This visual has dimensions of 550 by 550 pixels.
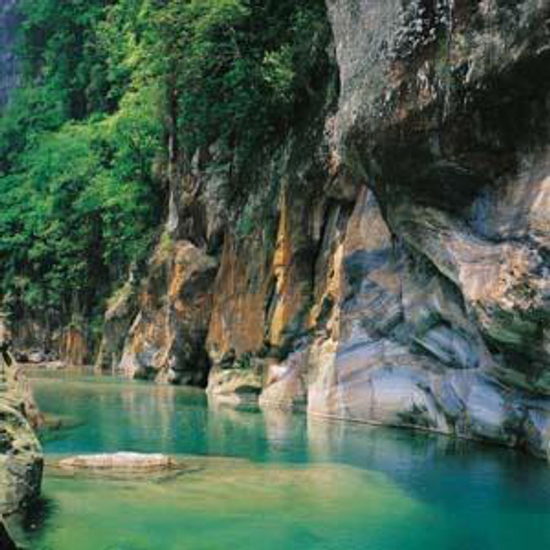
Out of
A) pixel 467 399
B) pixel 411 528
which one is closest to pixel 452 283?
pixel 467 399

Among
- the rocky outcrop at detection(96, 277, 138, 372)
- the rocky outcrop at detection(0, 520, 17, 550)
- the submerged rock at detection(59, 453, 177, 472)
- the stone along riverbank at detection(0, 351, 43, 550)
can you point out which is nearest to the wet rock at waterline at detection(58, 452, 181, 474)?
the submerged rock at detection(59, 453, 177, 472)

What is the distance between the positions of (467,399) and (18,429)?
847 cm

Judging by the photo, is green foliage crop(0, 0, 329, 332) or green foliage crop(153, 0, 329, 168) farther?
green foliage crop(0, 0, 329, 332)

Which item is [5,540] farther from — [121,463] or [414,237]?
[414,237]

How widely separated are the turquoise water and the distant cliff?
46162mm

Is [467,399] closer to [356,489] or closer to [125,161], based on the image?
[356,489]

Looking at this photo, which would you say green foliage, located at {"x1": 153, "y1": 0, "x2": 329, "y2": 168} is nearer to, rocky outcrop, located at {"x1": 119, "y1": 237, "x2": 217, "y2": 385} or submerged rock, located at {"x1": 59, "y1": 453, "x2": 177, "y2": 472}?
rocky outcrop, located at {"x1": 119, "y1": 237, "x2": 217, "y2": 385}

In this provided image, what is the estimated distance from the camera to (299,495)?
11.0 metres

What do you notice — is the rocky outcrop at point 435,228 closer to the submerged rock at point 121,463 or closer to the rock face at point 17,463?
the submerged rock at point 121,463

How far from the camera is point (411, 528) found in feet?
31.2

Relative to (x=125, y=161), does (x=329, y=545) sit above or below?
below

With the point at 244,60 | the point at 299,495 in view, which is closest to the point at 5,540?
the point at 299,495

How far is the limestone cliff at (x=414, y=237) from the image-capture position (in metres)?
12.6

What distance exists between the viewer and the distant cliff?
2304 inches
